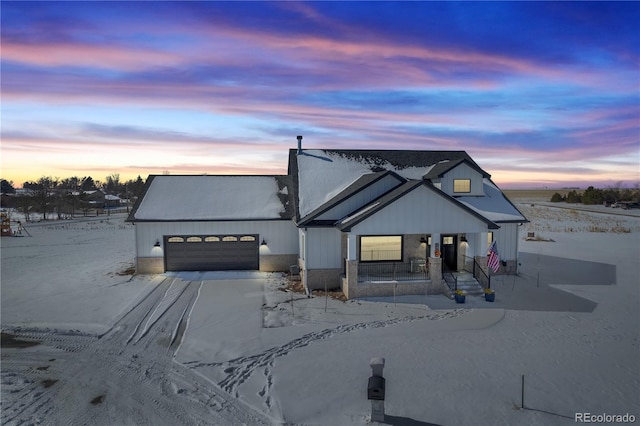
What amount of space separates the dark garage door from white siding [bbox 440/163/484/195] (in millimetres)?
12250

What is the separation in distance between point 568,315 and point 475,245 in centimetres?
550

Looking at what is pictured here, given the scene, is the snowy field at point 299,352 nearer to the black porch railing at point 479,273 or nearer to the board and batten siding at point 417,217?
the black porch railing at point 479,273

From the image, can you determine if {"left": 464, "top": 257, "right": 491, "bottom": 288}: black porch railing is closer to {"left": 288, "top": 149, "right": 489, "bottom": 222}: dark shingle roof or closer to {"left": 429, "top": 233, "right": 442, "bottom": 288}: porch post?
{"left": 429, "top": 233, "right": 442, "bottom": 288}: porch post

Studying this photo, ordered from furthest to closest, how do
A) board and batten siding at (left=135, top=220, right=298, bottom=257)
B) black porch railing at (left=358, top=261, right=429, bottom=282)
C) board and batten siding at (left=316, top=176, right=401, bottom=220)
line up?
board and batten siding at (left=135, top=220, right=298, bottom=257) < board and batten siding at (left=316, top=176, right=401, bottom=220) < black porch railing at (left=358, top=261, right=429, bottom=282)

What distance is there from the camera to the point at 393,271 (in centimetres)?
2041

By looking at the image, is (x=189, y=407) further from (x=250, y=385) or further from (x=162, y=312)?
(x=162, y=312)

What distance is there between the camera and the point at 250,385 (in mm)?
10570

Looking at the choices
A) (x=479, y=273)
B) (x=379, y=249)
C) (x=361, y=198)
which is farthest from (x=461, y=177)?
(x=379, y=249)

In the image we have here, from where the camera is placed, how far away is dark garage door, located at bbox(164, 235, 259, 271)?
2412 centimetres

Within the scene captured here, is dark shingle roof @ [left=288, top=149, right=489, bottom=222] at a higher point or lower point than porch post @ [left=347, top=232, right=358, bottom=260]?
higher

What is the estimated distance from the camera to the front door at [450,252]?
2191 centimetres

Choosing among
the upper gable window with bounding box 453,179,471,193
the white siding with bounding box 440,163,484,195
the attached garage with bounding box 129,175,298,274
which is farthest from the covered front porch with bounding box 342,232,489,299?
the attached garage with bounding box 129,175,298,274

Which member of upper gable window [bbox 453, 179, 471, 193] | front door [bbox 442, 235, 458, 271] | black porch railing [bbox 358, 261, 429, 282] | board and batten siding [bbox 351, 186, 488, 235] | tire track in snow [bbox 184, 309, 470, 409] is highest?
upper gable window [bbox 453, 179, 471, 193]

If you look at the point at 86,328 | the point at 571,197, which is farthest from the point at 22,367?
the point at 571,197
